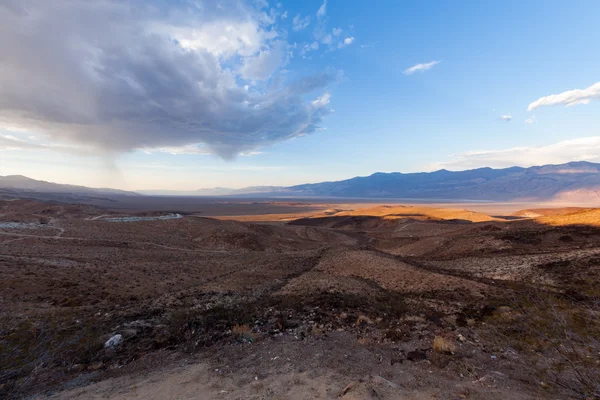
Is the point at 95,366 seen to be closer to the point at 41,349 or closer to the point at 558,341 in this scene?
the point at 41,349

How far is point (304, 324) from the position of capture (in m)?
9.88

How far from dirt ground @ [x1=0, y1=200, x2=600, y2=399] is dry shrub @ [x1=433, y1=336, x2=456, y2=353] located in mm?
30

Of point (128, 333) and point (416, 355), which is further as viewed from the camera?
point (128, 333)

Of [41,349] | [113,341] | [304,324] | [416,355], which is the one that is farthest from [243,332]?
[416,355]

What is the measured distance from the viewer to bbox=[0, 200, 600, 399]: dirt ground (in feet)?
19.6

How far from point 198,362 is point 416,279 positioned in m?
12.1

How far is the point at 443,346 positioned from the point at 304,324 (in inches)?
167

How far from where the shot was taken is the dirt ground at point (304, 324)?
5984mm

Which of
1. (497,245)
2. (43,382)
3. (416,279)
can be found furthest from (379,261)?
(43,382)

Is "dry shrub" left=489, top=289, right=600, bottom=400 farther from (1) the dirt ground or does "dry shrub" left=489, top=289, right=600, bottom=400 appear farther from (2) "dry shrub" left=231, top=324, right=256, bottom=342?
(2) "dry shrub" left=231, top=324, right=256, bottom=342

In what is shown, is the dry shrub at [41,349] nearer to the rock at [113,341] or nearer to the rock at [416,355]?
the rock at [113,341]

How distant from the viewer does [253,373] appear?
661 cm

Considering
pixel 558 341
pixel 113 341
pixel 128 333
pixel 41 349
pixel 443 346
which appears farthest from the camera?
pixel 128 333

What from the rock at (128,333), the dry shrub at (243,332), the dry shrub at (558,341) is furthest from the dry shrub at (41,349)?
the dry shrub at (558,341)
